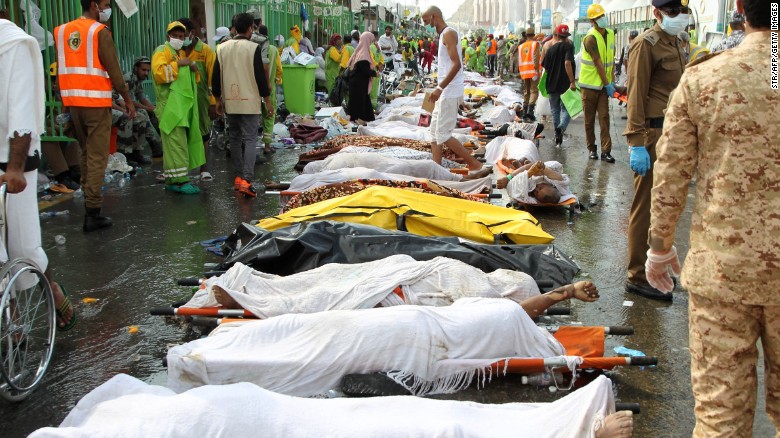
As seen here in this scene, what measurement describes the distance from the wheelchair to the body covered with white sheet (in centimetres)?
75

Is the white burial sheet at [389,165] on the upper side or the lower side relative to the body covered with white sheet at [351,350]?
upper

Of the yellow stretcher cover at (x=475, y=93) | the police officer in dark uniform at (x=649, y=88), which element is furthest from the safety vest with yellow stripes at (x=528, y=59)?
the police officer in dark uniform at (x=649, y=88)

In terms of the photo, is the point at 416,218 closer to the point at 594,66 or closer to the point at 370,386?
the point at 370,386

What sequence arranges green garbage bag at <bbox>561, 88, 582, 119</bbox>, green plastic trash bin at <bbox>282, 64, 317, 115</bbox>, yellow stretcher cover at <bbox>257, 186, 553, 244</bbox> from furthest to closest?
green plastic trash bin at <bbox>282, 64, 317, 115</bbox>
green garbage bag at <bbox>561, 88, 582, 119</bbox>
yellow stretcher cover at <bbox>257, 186, 553, 244</bbox>

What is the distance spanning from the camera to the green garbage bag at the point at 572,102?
12352 mm

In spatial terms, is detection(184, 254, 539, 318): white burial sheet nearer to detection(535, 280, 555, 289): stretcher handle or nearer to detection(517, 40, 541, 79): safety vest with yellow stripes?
detection(535, 280, 555, 289): stretcher handle

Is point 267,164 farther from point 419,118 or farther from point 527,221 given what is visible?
point 527,221

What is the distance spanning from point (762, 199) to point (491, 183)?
555cm

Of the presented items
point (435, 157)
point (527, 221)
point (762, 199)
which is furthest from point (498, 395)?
point (435, 157)

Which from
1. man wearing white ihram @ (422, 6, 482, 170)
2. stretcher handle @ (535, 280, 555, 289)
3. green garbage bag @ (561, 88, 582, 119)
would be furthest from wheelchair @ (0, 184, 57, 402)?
green garbage bag @ (561, 88, 582, 119)

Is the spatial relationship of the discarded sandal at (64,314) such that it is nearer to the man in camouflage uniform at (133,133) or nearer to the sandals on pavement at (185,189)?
the sandals on pavement at (185,189)

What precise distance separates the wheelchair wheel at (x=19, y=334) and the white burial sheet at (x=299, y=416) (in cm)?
88

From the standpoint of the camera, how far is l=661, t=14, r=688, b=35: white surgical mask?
5.02 metres

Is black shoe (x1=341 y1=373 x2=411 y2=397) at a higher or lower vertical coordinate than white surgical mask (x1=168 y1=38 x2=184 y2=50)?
lower
